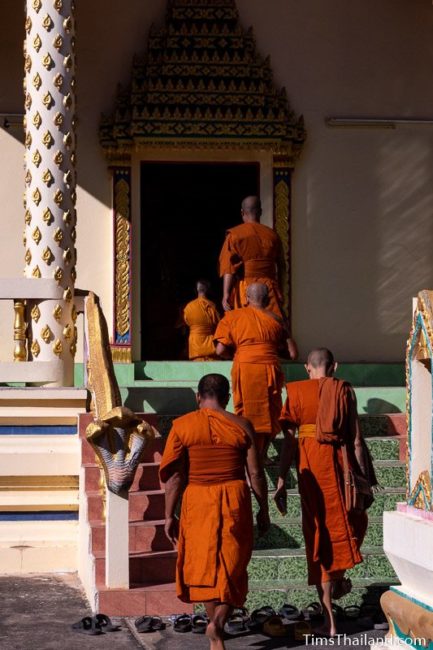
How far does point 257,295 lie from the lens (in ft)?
31.1

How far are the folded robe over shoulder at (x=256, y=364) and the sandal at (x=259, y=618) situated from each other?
4.99 feet

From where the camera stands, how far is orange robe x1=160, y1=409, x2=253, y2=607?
738 centimetres

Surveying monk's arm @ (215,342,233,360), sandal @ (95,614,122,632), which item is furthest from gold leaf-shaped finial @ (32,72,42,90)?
sandal @ (95,614,122,632)

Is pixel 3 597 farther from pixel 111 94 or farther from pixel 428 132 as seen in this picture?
pixel 428 132

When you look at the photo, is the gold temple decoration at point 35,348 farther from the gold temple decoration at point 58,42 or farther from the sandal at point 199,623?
the sandal at point 199,623

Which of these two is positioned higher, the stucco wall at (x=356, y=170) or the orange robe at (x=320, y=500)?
the stucco wall at (x=356, y=170)

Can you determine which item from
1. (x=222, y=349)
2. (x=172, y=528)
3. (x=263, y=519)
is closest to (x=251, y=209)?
(x=222, y=349)

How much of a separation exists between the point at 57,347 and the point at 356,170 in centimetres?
468

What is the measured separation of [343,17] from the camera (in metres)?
14.1

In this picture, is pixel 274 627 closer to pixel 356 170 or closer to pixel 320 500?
pixel 320 500

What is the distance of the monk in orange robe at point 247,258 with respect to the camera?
10.4 m

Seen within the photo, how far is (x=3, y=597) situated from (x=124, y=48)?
22.3 feet

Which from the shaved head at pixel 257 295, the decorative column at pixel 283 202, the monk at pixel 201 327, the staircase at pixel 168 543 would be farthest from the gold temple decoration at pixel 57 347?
the decorative column at pixel 283 202

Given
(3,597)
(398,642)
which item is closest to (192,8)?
(3,597)
